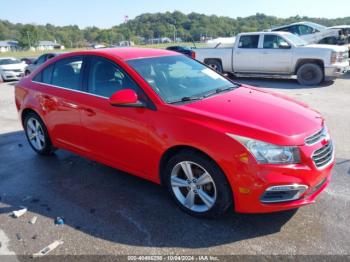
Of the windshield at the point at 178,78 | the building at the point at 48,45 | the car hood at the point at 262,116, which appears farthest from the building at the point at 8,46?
the car hood at the point at 262,116

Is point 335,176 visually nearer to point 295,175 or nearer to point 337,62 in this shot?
point 295,175

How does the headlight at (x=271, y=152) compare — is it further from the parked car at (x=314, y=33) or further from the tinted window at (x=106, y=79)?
the parked car at (x=314, y=33)

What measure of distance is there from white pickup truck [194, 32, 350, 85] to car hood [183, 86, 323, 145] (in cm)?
812

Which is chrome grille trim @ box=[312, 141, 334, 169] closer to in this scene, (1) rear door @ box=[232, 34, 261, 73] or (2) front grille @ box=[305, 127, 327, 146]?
(2) front grille @ box=[305, 127, 327, 146]

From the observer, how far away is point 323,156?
315 cm

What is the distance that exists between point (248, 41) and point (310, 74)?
265 cm

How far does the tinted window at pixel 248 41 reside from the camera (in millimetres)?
12430

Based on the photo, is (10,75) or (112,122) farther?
(10,75)

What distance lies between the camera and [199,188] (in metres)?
3.37

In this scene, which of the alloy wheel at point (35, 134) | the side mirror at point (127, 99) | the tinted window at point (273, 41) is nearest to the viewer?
the side mirror at point (127, 99)

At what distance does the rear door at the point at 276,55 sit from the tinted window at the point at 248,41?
1.04ft

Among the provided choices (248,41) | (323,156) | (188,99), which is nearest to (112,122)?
(188,99)

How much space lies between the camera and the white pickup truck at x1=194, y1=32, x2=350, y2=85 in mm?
11000

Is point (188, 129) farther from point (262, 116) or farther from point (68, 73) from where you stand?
point (68, 73)
